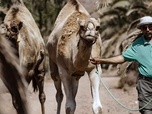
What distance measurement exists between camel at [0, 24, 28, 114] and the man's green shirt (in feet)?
12.2

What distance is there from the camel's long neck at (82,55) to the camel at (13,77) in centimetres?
542

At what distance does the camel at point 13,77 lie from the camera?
177cm

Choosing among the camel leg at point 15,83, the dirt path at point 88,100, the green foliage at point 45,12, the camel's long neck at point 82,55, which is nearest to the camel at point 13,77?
the camel leg at point 15,83

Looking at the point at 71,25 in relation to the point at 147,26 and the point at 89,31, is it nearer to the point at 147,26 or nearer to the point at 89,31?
the point at 89,31

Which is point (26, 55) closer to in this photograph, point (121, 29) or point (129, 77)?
point (129, 77)

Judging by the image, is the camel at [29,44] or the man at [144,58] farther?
the camel at [29,44]

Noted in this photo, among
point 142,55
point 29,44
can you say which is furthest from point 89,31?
point 29,44

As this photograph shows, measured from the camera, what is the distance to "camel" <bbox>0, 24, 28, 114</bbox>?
1771mm

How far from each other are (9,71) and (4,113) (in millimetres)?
143

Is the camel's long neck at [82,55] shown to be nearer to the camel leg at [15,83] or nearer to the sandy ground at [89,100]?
the sandy ground at [89,100]

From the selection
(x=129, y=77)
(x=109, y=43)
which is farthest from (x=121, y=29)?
(x=129, y=77)

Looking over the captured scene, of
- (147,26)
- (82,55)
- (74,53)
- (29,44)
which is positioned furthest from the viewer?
(29,44)

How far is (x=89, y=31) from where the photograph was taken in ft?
22.9

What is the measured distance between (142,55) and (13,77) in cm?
382
